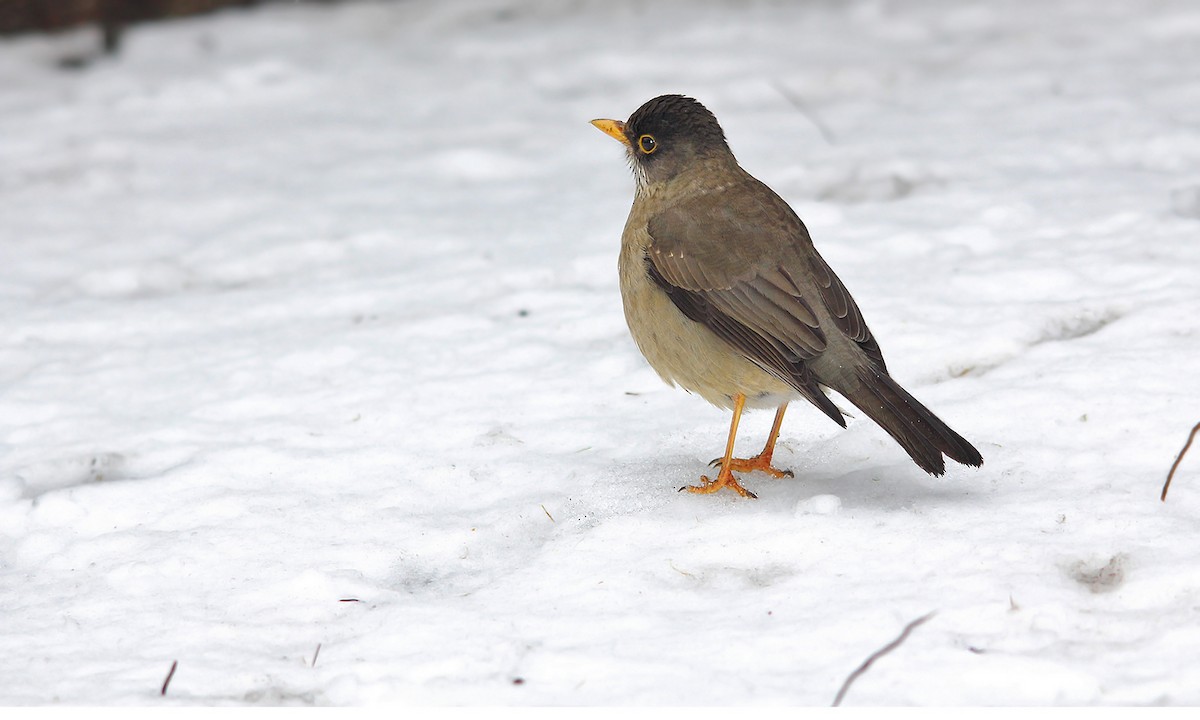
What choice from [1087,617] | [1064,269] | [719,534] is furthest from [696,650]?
[1064,269]

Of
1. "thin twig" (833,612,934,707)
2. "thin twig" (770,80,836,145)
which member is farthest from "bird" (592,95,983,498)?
"thin twig" (770,80,836,145)

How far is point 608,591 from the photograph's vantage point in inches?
153

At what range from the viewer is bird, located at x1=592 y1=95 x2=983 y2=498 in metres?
4.43

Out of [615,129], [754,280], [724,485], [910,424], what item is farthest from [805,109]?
[910,424]

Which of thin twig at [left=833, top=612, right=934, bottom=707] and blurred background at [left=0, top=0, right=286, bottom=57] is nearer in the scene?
thin twig at [left=833, top=612, right=934, bottom=707]

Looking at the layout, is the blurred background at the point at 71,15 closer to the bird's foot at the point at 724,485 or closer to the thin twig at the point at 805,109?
the thin twig at the point at 805,109

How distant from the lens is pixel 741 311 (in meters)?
4.62

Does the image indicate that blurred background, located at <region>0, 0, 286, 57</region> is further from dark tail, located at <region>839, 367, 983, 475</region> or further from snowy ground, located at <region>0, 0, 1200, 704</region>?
dark tail, located at <region>839, 367, 983, 475</region>

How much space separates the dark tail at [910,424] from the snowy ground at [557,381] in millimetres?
214

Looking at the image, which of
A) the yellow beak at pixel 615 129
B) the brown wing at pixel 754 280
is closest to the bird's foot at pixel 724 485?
the brown wing at pixel 754 280

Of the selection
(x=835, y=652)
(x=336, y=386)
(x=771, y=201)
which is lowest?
(x=336, y=386)

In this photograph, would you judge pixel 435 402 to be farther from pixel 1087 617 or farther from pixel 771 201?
pixel 1087 617

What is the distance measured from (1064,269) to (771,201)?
2.03m

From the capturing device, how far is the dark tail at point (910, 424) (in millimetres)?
4141
